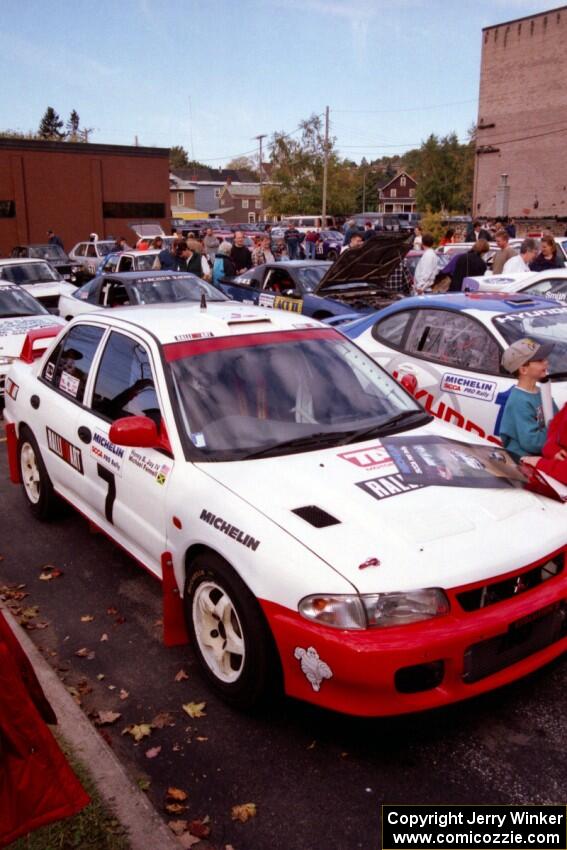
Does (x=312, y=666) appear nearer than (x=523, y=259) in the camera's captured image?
Yes

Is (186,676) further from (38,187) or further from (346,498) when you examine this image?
(38,187)

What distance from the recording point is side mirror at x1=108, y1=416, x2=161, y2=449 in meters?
3.72

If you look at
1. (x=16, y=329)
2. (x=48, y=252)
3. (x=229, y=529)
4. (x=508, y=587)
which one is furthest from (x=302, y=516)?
(x=48, y=252)

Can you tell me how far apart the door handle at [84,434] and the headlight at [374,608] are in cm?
214

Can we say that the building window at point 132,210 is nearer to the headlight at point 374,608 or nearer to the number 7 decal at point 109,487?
the number 7 decal at point 109,487

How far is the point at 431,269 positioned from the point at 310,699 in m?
11.0

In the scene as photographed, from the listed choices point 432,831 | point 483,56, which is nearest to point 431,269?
point 432,831

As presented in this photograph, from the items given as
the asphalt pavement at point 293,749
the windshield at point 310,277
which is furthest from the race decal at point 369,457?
the windshield at point 310,277

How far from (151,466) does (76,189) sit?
35.6 meters

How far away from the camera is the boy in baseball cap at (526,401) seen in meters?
4.67

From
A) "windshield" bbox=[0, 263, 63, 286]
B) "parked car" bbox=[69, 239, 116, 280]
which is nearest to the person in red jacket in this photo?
"windshield" bbox=[0, 263, 63, 286]

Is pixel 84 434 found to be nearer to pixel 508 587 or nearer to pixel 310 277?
pixel 508 587

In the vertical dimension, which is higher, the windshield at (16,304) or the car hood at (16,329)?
the windshield at (16,304)

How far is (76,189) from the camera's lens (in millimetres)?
36219
